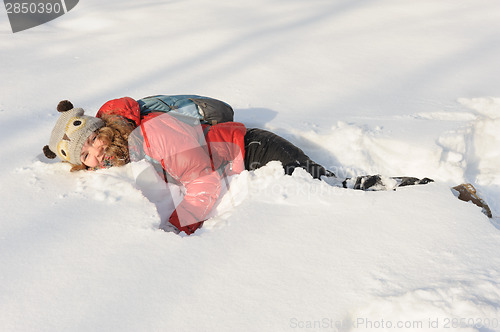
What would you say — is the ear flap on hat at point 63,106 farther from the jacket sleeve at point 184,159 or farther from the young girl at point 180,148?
the jacket sleeve at point 184,159

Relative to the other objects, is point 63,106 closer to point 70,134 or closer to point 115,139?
point 70,134

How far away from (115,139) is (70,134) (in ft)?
0.55

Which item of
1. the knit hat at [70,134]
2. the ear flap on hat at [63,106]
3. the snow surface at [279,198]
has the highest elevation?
the ear flap on hat at [63,106]

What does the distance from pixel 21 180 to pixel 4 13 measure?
284 centimetres

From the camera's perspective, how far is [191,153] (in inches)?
65.9

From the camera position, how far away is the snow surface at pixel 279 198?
105 centimetres

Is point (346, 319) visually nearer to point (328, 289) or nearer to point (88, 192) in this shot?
point (328, 289)

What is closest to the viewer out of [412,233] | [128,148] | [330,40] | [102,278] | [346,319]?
[346,319]

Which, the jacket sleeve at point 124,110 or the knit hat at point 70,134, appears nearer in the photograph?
the knit hat at point 70,134

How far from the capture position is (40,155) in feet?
5.78

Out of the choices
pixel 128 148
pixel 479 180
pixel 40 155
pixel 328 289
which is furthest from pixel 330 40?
pixel 328 289

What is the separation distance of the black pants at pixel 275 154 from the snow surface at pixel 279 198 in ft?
0.22

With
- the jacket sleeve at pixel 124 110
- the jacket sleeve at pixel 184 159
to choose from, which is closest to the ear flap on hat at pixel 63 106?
the jacket sleeve at pixel 124 110

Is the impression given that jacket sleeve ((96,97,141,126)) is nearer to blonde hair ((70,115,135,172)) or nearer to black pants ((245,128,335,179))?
blonde hair ((70,115,135,172))
